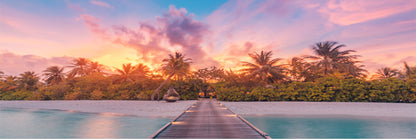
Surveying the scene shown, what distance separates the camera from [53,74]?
28422mm

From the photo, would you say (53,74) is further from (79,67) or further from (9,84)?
(9,84)

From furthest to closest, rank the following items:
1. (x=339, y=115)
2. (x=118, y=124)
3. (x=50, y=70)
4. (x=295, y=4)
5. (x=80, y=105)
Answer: (x=50, y=70)
(x=80, y=105)
(x=295, y=4)
(x=339, y=115)
(x=118, y=124)

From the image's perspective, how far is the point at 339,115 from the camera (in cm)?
1272

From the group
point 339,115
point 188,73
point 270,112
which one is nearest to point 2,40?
point 188,73

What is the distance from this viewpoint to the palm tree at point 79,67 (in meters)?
28.9

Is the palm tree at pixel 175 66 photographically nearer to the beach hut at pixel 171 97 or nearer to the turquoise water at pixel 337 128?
the beach hut at pixel 171 97

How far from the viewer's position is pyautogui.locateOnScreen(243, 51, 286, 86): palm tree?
16734mm

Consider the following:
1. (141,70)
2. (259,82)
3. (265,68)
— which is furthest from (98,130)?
(141,70)

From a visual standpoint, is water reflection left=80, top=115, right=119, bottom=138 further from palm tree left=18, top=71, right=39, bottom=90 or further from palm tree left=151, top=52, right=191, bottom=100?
palm tree left=18, top=71, right=39, bottom=90

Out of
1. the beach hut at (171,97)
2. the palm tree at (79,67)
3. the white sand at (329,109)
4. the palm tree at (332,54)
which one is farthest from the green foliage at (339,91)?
the palm tree at (79,67)

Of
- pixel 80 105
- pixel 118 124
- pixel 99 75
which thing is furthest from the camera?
pixel 99 75

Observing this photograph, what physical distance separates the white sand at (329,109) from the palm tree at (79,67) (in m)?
25.7

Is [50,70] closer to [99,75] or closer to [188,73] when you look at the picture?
[99,75]

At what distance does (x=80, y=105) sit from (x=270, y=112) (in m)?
15.4
